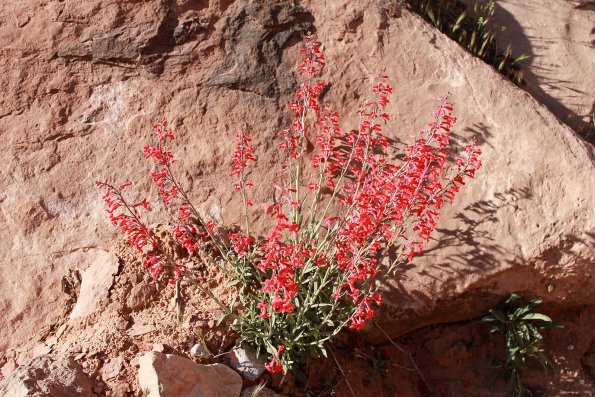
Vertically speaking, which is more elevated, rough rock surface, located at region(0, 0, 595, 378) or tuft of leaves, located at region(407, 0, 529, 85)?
tuft of leaves, located at region(407, 0, 529, 85)

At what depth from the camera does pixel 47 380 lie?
12.7 ft

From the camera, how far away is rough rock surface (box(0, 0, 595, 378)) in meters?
4.95

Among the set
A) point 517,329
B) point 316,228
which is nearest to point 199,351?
point 316,228

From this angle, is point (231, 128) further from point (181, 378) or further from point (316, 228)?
point (181, 378)

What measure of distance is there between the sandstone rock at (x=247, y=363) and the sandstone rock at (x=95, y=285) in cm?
98

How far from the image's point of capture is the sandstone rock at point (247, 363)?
4398 millimetres

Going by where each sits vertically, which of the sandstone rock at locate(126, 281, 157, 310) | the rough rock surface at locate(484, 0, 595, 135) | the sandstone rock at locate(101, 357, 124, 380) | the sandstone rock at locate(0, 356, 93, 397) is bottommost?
the sandstone rock at locate(101, 357, 124, 380)

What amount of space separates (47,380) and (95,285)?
0.90 m

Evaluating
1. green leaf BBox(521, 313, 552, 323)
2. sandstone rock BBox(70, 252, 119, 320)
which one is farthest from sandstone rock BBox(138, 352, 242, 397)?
green leaf BBox(521, 313, 552, 323)

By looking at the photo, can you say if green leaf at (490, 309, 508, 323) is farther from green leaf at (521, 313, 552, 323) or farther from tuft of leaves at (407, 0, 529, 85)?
tuft of leaves at (407, 0, 529, 85)

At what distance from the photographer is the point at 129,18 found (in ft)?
18.4

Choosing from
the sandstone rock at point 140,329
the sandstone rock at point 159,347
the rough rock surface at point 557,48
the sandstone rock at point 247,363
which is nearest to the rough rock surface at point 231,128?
the sandstone rock at point 140,329

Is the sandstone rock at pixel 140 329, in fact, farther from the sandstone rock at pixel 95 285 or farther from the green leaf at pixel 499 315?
the green leaf at pixel 499 315

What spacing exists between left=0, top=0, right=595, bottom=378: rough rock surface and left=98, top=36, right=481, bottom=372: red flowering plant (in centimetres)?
22
